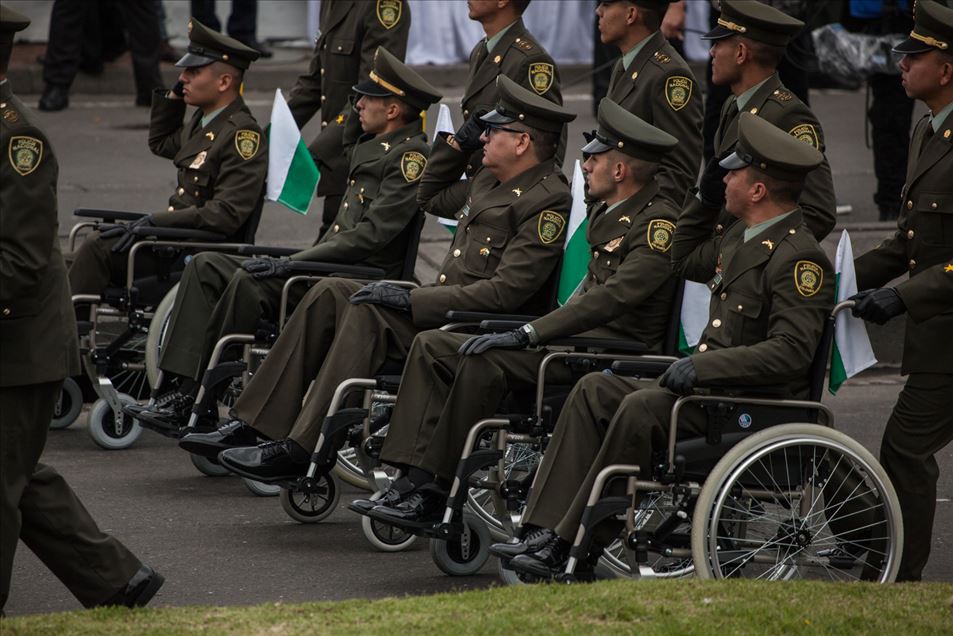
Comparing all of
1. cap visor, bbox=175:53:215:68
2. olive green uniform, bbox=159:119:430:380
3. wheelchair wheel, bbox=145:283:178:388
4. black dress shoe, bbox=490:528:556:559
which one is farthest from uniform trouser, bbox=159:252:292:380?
black dress shoe, bbox=490:528:556:559

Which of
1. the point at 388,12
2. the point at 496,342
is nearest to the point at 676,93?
the point at 496,342

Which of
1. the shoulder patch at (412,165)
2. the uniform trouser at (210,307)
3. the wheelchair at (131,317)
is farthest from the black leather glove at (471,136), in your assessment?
the wheelchair at (131,317)

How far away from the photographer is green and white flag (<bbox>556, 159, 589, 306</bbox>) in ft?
22.0

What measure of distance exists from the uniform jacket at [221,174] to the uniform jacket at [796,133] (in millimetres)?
2350

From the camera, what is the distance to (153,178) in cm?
1234

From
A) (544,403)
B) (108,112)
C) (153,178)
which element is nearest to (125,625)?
(544,403)

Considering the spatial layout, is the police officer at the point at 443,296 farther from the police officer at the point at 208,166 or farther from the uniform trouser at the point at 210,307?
the police officer at the point at 208,166

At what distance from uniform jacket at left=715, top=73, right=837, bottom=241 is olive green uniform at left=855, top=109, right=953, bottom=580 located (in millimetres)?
341

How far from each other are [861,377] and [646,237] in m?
3.70

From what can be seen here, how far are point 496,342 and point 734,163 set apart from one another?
101 centimetres

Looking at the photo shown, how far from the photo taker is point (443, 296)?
6.83 metres

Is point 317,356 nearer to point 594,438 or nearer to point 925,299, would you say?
point 594,438

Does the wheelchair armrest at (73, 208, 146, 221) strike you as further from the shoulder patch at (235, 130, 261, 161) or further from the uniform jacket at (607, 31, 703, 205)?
the uniform jacket at (607, 31, 703, 205)

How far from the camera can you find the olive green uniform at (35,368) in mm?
5023
